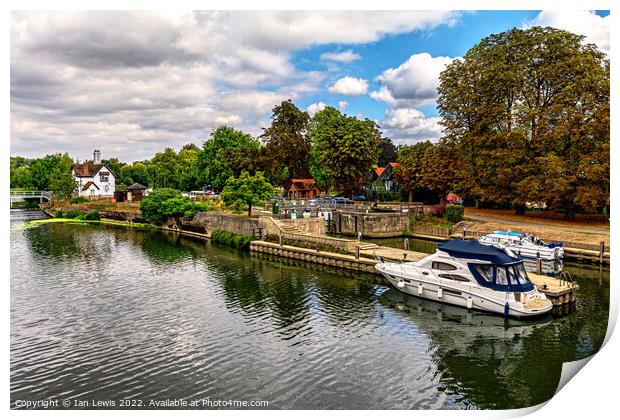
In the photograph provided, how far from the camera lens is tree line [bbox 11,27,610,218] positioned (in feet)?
125

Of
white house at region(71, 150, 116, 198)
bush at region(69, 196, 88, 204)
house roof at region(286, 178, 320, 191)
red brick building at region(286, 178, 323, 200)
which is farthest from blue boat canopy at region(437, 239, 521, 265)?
white house at region(71, 150, 116, 198)

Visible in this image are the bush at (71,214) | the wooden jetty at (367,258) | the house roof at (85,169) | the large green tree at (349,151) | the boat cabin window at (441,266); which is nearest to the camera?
the wooden jetty at (367,258)

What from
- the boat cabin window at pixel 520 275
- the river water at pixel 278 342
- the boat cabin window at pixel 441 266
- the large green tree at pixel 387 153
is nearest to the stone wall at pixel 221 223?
the river water at pixel 278 342

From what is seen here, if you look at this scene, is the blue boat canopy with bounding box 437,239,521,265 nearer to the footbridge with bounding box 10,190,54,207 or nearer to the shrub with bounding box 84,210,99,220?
the shrub with bounding box 84,210,99,220

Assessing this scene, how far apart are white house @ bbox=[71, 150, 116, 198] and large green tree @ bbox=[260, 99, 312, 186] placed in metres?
35.8

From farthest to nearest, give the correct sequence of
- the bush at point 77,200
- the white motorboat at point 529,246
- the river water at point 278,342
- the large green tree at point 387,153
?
the large green tree at point 387,153 → the bush at point 77,200 → the white motorboat at point 529,246 → the river water at point 278,342

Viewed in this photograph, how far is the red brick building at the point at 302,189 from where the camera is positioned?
69.1 m

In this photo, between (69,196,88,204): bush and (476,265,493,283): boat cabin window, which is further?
(69,196,88,204): bush

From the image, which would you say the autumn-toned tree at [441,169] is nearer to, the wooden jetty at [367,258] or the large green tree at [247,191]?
the large green tree at [247,191]

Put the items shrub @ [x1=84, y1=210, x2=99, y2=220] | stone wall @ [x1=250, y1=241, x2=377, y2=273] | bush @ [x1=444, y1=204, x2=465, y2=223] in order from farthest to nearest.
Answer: shrub @ [x1=84, y1=210, x2=99, y2=220]
bush @ [x1=444, y1=204, x2=465, y2=223]
stone wall @ [x1=250, y1=241, x2=377, y2=273]

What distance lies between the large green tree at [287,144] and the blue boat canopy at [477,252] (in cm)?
4551

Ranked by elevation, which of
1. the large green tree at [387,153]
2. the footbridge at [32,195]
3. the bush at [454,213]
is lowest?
the bush at [454,213]

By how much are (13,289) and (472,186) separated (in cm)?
3979

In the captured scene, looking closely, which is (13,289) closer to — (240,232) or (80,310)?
(80,310)
